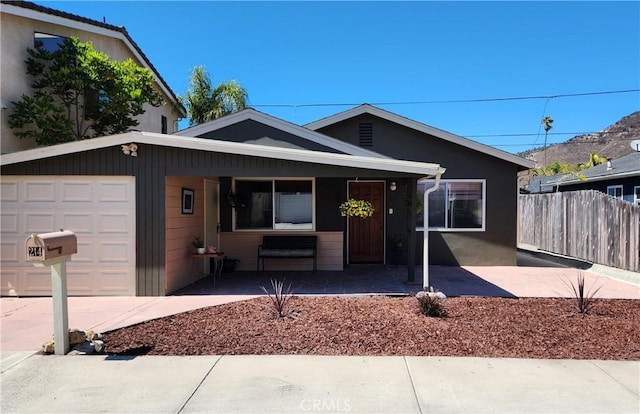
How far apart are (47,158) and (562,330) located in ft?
28.9

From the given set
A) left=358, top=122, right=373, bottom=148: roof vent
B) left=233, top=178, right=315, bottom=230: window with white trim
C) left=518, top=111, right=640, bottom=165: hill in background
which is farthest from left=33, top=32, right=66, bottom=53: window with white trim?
left=518, top=111, right=640, bottom=165: hill in background

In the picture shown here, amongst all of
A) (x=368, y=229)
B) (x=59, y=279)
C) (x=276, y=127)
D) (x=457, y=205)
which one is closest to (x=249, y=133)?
(x=276, y=127)

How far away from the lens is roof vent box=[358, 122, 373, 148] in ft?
36.0

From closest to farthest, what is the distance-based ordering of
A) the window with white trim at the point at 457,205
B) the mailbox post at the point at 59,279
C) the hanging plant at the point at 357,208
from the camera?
the mailbox post at the point at 59,279, the hanging plant at the point at 357,208, the window with white trim at the point at 457,205

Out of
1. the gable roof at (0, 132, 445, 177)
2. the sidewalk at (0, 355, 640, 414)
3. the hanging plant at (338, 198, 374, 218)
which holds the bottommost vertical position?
the sidewalk at (0, 355, 640, 414)

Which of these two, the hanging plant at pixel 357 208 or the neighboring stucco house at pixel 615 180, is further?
the neighboring stucco house at pixel 615 180

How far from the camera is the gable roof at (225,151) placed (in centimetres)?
687

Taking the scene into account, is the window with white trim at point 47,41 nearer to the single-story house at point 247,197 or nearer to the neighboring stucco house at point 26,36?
the neighboring stucco house at point 26,36

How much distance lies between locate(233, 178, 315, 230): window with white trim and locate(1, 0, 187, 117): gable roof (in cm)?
604

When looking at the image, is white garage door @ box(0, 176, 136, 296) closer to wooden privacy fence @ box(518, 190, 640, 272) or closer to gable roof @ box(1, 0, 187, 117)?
gable roof @ box(1, 0, 187, 117)

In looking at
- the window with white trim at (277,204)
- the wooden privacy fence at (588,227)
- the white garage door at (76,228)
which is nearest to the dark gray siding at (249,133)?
the window with white trim at (277,204)

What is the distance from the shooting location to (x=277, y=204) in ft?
33.0

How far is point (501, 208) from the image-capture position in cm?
1074

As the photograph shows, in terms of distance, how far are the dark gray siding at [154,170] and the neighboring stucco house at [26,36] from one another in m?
2.45
